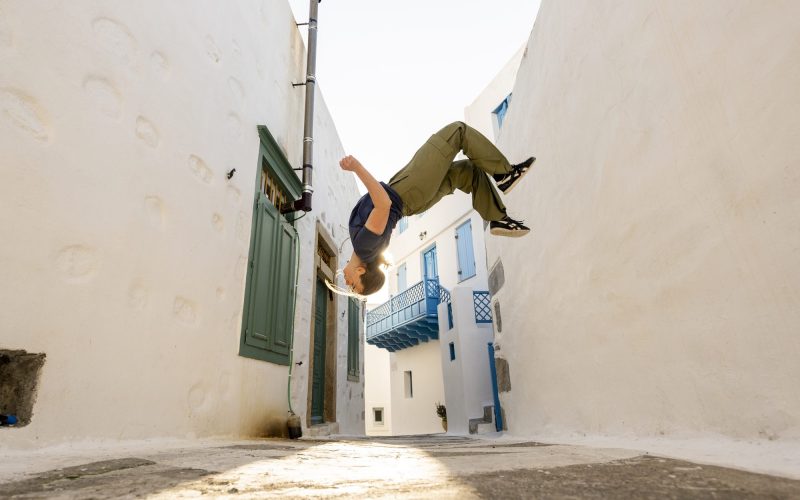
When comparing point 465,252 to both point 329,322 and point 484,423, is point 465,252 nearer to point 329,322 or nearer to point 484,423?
point 484,423

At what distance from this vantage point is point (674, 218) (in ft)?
5.53

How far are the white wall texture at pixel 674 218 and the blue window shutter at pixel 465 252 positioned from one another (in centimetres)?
840

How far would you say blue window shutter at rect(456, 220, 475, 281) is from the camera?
11.5 meters

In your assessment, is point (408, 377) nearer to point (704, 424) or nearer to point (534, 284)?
point (534, 284)

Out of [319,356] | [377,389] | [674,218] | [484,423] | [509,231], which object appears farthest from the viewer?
[377,389]

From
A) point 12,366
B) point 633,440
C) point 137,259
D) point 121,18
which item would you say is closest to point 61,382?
point 12,366

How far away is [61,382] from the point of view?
1.65m

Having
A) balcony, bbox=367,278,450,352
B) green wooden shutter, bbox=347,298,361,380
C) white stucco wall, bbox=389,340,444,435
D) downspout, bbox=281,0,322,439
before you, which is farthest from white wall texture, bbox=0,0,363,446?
white stucco wall, bbox=389,340,444,435

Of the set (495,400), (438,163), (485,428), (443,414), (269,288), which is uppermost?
(438,163)

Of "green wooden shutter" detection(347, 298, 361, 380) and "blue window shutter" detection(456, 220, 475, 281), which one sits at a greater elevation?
"blue window shutter" detection(456, 220, 475, 281)

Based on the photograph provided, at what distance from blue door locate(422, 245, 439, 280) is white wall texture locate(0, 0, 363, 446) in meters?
10.2

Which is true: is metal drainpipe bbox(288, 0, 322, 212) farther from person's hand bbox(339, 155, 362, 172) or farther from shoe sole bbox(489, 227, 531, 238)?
shoe sole bbox(489, 227, 531, 238)

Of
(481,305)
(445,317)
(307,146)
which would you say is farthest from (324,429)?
(445,317)

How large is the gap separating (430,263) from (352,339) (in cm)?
681
